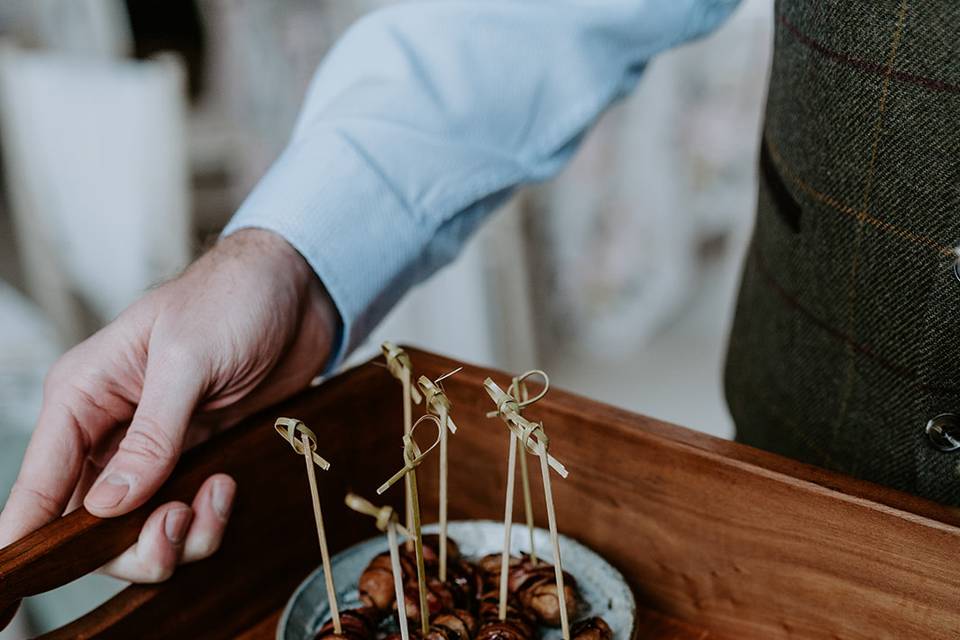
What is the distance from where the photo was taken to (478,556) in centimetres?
60

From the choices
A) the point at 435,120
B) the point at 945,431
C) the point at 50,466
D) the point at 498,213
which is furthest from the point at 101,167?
the point at 945,431

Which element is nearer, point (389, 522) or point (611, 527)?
point (389, 522)

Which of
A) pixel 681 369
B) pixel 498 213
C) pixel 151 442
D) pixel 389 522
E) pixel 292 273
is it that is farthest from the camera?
pixel 681 369

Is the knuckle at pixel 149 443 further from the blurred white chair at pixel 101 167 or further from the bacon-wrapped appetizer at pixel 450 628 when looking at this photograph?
the blurred white chair at pixel 101 167

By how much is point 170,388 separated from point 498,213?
1.33 m

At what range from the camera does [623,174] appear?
78.4 inches

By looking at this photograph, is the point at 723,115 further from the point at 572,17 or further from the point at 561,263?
the point at 572,17

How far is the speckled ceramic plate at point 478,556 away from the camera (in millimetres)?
523

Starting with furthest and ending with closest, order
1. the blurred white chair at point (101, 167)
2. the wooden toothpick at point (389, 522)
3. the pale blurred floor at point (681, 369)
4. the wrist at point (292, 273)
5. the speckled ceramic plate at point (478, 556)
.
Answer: the pale blurred floor at point (681, 369) → the blurred white chair at point (101, 167) → the wrist at point (292, 273) → the speckled ceramic plate at point (478, 556) → the wooden toothpick at point (389, 522)

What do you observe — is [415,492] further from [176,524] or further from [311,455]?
[176,524]

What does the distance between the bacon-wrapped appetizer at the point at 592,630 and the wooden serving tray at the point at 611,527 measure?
8 cm

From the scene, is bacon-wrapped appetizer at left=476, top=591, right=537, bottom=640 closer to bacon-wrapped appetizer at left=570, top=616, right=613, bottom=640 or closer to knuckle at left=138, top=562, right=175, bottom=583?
bacon-wrapped appetizer at left=570, top=616, right=613, bottom=640

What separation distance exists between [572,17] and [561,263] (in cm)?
132

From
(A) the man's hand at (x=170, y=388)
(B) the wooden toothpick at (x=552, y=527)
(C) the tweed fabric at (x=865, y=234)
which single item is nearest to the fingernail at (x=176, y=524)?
(A) the man's hand at (x=170, y=388)
